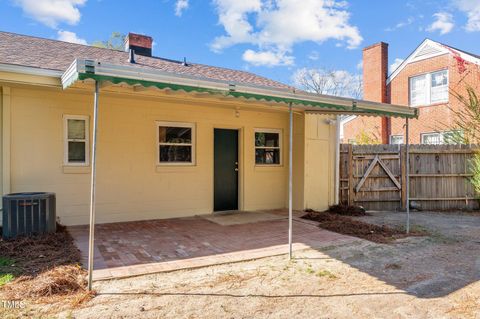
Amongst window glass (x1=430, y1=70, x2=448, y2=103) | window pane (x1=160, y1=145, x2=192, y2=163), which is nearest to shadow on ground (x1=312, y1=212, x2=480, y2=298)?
window pane (x1=160, y1=145, x2=192, y2=163)

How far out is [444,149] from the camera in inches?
393

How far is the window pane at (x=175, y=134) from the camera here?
787 centimetres

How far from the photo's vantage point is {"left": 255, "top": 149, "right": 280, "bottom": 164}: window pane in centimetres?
923

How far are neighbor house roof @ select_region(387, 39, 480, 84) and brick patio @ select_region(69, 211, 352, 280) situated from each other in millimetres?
11739

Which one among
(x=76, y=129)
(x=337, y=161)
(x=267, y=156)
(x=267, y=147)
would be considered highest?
(x=76, y=129)

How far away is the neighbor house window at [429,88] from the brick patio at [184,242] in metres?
11.4

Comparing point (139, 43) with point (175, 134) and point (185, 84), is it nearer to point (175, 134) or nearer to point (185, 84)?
point (175, 134)

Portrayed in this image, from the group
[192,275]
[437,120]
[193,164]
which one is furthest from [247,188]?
[437,120]

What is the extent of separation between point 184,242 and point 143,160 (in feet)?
8.53

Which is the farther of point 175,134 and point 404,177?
point 404,177

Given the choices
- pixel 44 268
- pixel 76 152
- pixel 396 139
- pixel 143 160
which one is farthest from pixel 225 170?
pixel 396 139

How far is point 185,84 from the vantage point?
414cm

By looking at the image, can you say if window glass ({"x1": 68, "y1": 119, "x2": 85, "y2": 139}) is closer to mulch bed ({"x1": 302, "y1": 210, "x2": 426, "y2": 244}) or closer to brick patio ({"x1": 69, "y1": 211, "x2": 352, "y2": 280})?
brick patio ({"x1": 69, "y1": 211, "x2": 352, "y2": 280})

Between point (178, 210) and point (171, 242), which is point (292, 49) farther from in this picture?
→ point (171, 242)
